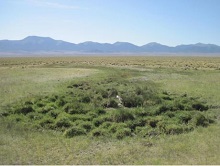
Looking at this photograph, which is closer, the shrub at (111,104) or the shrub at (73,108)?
the shrub at (73,108)

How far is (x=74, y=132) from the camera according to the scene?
45.6 ft

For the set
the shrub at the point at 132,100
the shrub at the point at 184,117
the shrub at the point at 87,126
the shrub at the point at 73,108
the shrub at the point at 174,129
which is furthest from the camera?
the shrub at the point at 132,100

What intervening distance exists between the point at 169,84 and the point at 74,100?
13122mm

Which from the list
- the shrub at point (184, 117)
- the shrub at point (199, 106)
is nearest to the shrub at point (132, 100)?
the shrub at point (199, 106)

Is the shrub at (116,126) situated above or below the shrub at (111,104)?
below

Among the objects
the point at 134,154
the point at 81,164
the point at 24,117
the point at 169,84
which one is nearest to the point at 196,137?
the point at 134,154

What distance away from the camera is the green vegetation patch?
47.7 ft

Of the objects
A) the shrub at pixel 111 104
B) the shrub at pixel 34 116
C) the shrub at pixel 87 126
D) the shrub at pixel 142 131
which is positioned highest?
the shrub at pixel 111 104

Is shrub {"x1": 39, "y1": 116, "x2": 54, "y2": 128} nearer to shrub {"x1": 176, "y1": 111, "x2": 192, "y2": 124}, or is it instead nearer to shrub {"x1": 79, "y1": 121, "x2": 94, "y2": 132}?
shrub {"x1": 79, "y1": 121, "x2": 94, "y2": 132}

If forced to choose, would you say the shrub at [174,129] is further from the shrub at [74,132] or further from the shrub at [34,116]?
the shrub at [34,116]

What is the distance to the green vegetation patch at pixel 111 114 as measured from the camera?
14.5 m

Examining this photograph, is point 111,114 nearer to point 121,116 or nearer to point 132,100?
point 121,116

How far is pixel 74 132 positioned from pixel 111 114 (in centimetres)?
355

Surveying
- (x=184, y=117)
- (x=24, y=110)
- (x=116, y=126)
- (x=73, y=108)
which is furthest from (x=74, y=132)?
(x=184, y=117)
